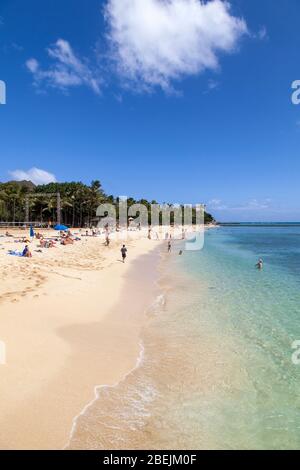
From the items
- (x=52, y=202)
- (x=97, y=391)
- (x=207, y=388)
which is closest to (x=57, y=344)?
(x=97, y=391)

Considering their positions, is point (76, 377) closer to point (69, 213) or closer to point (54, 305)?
point (54, 305)

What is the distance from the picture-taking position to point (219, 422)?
600cm

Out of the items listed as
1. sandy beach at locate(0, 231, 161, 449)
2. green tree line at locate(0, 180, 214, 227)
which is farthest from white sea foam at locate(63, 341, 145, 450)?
green tree line at locate(0, 180, 214, 227)

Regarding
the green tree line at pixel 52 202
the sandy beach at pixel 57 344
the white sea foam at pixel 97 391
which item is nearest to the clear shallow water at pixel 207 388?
the white sea foam at pixel 97 391

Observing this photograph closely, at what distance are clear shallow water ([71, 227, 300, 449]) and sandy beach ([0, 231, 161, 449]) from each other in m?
0.49

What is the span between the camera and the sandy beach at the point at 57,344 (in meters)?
5.57

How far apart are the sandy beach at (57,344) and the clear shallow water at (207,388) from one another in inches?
19.5

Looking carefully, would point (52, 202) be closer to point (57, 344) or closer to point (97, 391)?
point (57, 344)

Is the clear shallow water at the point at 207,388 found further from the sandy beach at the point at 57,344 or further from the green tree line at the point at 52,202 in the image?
the green tree line at the point at 52,202

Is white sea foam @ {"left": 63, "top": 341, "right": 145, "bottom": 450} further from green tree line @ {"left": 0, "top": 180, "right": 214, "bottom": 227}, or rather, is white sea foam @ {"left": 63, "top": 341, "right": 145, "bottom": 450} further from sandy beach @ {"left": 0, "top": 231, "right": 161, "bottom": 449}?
green tree line @ {"left": 0, "top": 180, "right": 214, "bottom": 227}

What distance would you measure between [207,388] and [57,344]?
397 cm
